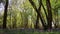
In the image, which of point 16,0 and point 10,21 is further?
point 10,21

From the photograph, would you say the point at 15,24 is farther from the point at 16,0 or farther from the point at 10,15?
the point at 16,0

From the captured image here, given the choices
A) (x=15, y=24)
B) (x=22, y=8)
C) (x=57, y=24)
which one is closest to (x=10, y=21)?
(x=15, y=24)

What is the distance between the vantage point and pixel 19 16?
63.9 feet

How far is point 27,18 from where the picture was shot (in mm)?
20094

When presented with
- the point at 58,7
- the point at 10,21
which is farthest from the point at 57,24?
the point at 10,21

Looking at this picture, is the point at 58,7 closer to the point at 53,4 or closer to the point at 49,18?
the point at 53,4

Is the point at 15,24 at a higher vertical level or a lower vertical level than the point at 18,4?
lower

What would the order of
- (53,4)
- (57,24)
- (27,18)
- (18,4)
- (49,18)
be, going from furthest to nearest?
1. (27,18)
2. (18,4)
3. (57,24)
4. (53,4)
5. (49,18)

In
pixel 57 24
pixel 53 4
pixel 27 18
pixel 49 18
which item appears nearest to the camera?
pixel 49 18

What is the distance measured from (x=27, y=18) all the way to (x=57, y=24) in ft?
13.8

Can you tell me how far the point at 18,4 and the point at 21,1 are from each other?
58cm

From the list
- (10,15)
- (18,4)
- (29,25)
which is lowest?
(29,25)

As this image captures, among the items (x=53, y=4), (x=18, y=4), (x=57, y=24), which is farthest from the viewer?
(x=18, y=4)

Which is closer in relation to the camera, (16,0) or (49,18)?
(49,18)
